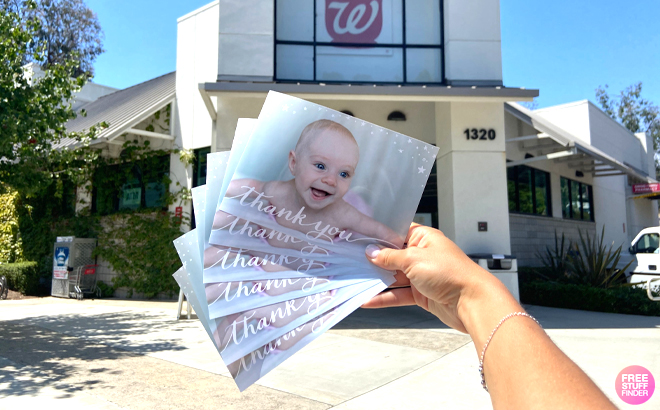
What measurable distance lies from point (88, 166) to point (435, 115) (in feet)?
36.8

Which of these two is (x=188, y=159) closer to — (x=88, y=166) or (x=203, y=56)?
(x=203, y=56)

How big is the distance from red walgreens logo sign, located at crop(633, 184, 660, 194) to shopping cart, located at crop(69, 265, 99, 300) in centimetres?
2469

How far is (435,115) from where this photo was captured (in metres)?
11.0

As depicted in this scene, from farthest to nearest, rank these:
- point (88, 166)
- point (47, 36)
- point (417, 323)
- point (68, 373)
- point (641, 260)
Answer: point (47, 36), point (88, 166), point (641, 260), point (417, 323), point (68, 373)

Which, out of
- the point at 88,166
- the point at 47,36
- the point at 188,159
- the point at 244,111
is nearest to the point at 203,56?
the point at 188,159

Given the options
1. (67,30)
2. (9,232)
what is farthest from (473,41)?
(67,30)

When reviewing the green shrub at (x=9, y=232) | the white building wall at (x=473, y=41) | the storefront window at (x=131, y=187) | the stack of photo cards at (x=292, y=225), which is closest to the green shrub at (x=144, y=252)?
the storefront window at (x=131, y=187)

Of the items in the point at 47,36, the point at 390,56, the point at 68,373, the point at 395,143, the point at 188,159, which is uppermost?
the point at 47,36

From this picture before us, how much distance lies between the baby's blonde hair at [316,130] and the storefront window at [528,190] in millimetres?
13766

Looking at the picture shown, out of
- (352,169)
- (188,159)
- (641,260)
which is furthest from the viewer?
(188,159)

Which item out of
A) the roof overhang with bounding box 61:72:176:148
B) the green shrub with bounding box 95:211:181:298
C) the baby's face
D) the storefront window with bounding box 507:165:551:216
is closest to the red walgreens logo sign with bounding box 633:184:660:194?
the storefront window with bounding box 507:165:551:216

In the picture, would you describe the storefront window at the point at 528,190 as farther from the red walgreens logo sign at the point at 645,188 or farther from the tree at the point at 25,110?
the tree at the point at 25,110

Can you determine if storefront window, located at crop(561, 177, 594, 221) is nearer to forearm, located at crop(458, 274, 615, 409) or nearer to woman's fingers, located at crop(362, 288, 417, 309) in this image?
woman's fingers, located at crop(362, 288, 417, 309)

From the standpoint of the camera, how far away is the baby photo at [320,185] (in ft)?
4.95
